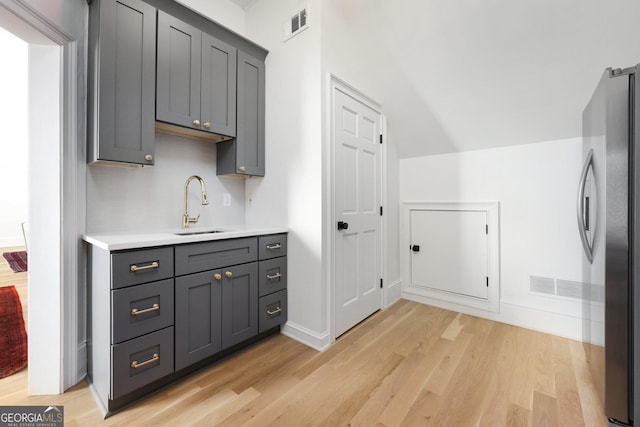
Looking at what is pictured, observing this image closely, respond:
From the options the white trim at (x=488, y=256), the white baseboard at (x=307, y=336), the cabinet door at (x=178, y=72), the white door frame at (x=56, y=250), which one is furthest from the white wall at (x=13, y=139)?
the white trim at (x=488, y=256)

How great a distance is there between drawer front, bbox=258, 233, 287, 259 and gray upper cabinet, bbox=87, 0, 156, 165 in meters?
0.90

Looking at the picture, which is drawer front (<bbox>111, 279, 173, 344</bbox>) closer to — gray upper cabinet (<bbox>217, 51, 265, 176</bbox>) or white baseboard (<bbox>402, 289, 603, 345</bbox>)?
gray upper cabinet (<bbox>217, 51, 265, 176</bbox>)

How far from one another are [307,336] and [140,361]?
1079 millimetres

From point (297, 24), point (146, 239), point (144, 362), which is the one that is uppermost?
point (297, 24)

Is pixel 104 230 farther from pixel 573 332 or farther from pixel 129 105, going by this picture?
pixel 573 332

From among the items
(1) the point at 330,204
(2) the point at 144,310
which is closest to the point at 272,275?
(1) the point at 330,204

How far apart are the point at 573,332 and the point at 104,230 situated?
3532 millimetres

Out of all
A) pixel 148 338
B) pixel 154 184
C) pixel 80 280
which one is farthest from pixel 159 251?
pixel 154 184

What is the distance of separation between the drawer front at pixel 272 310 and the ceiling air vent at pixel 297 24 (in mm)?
2039

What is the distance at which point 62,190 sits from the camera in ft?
4.98

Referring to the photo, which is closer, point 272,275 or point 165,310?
point 165,310

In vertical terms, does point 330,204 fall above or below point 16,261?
above

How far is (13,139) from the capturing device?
14.3ft

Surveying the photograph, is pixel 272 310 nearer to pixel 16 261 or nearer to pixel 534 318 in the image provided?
pixel 534 318
